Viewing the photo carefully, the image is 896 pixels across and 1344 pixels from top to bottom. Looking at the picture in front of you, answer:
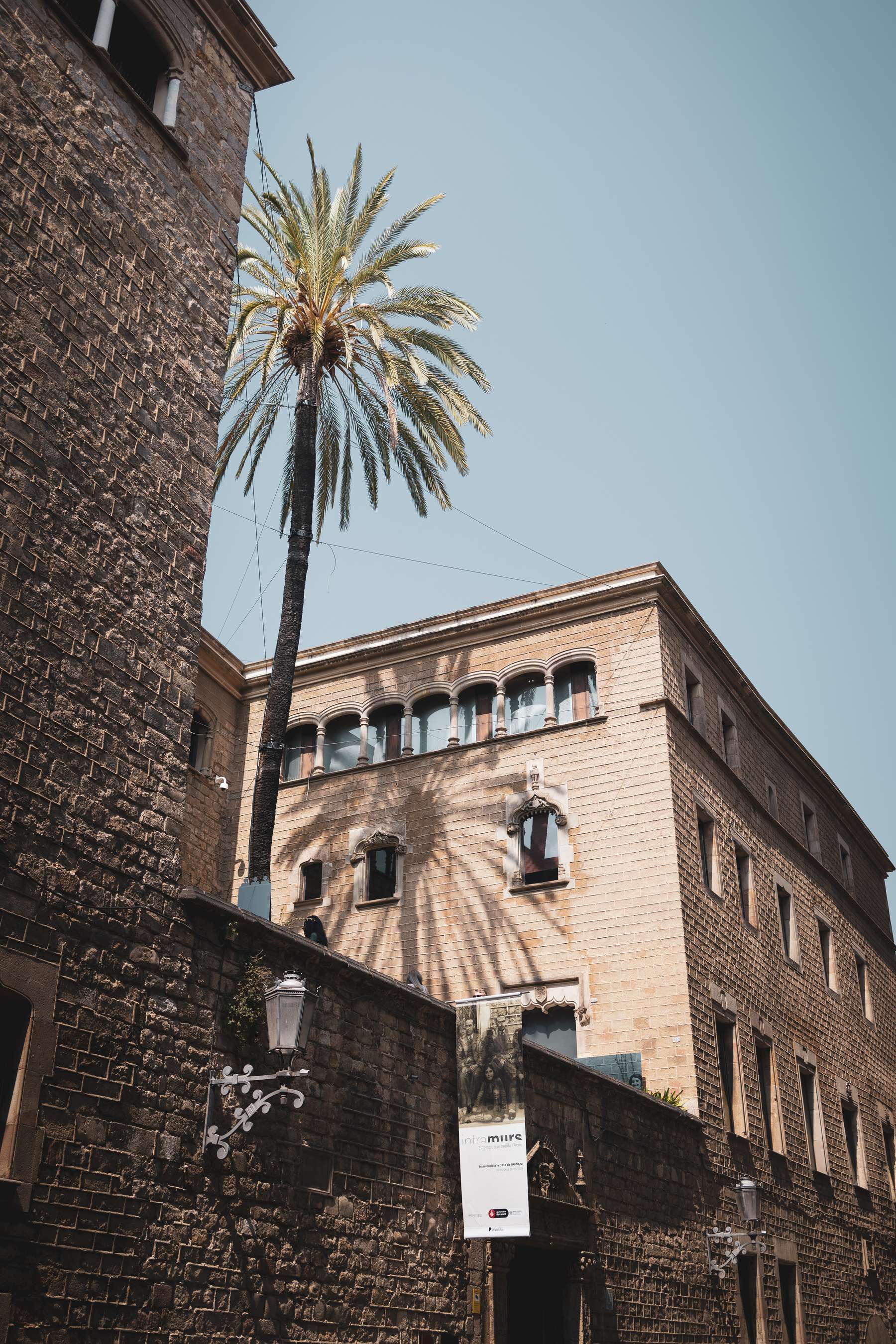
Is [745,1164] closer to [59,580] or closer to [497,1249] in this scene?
[497,1249]

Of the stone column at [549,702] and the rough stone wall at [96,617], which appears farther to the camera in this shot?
the stone column at [549,702]

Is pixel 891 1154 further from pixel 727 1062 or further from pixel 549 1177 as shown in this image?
pixel 549 1177

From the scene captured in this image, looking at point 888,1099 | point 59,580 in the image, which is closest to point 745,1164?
point 888,1099

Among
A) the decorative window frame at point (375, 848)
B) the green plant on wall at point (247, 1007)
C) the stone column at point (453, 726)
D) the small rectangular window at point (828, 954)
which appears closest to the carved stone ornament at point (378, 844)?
the decorative window frame at point (375, 848)

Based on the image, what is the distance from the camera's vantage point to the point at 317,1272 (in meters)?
10.7

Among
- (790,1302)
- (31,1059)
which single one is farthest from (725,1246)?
(31,1059)

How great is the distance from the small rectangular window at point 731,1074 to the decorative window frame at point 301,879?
25.3 ft

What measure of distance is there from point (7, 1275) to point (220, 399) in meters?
8.17

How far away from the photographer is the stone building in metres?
21.4

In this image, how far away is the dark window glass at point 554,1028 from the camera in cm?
2134

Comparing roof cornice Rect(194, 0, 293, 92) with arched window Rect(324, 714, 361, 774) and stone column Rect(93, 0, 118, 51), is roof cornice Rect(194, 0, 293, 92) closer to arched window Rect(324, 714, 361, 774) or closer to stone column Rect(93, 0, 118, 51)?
stone column Rect(93, 0, 118, 51)

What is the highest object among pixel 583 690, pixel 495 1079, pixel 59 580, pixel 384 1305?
pixel 583 690

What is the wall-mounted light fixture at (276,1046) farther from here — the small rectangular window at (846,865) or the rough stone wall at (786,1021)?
the small rectangular window at (846,865)

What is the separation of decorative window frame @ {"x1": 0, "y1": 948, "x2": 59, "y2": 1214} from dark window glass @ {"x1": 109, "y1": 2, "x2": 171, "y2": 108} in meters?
8.85
